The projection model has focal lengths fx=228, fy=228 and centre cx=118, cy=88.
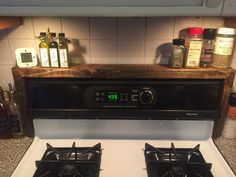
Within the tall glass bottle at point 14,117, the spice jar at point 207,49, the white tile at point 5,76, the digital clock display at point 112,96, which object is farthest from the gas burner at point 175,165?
the white tile at point 5,76

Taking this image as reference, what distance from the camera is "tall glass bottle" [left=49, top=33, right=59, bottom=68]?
903 mm

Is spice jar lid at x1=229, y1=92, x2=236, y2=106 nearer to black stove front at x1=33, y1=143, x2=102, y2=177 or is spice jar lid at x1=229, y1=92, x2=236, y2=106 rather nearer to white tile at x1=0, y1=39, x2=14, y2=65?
black stove front at x1=33, y1=143, x2=102, y2=177

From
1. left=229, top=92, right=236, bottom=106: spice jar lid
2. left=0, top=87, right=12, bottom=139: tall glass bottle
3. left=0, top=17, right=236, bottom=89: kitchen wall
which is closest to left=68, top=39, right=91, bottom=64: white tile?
left=0, top=17, right=236, bottom=89: kitchen wall

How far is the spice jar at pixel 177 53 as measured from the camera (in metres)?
0.91

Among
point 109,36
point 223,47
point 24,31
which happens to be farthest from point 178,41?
point 24,31

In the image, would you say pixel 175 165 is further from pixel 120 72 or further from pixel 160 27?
pixel 160 27

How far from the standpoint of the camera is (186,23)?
96 cm

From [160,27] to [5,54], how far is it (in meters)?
0.69

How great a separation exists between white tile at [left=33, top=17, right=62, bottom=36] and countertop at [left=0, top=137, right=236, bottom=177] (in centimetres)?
49
